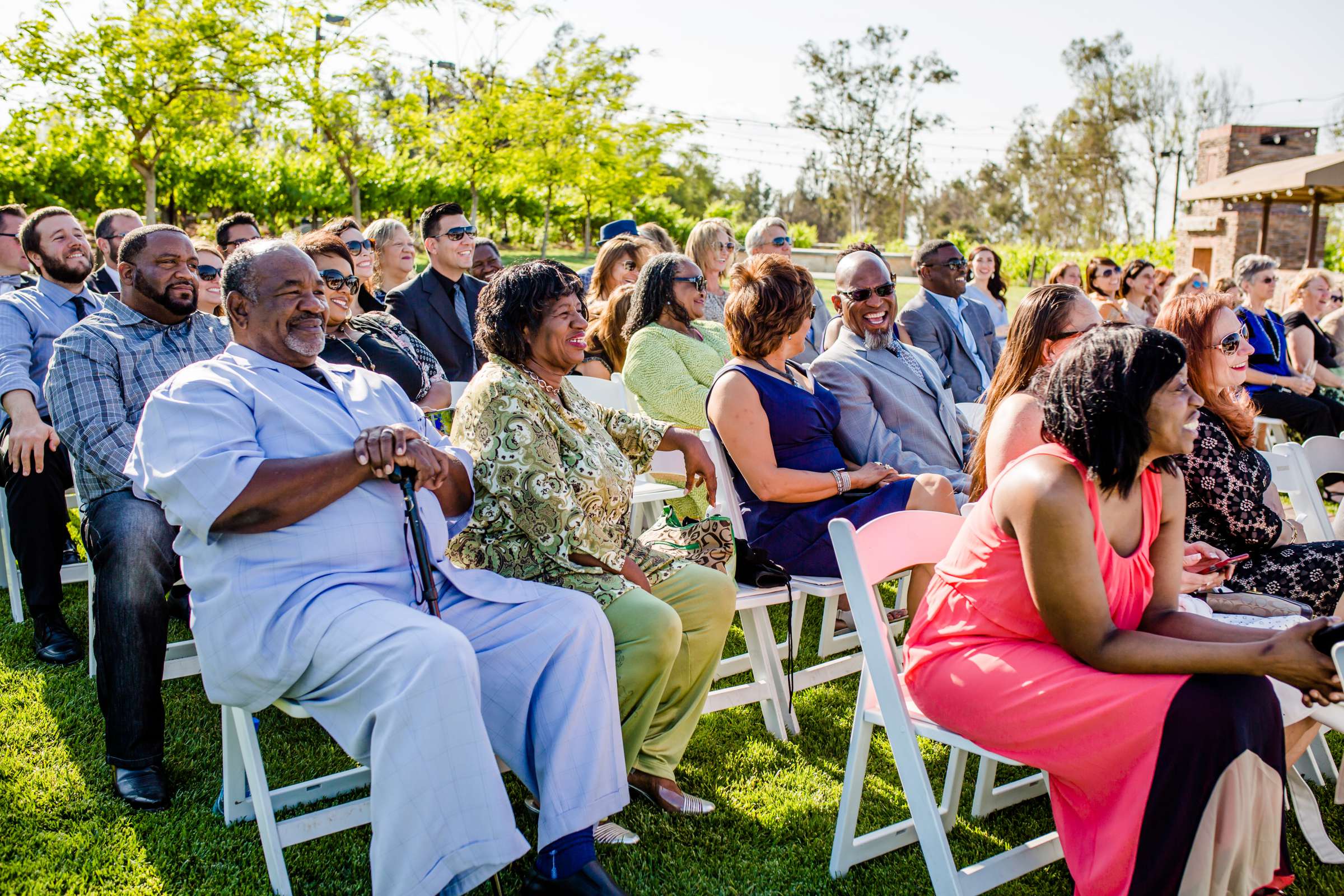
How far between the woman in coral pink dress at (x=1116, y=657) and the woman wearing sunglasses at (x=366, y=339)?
99.6 inches

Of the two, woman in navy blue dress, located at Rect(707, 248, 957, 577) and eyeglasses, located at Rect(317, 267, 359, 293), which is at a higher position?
eyeglasses, located at Rect(317, 267, 359, 293)

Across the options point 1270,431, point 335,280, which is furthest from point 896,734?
point 1270,431

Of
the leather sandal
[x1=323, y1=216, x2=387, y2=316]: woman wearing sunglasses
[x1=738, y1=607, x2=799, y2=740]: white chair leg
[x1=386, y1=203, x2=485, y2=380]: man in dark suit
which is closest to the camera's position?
the leather sandal

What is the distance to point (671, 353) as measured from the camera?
464cm

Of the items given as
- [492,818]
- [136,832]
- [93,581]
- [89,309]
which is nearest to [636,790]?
[492,818]

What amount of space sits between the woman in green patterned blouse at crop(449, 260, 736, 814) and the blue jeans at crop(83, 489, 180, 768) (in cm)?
96

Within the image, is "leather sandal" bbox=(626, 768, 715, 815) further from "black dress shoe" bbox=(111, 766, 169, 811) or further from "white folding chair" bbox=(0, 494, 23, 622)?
"white folding chair" bbox=(0, 494, 23, 622)

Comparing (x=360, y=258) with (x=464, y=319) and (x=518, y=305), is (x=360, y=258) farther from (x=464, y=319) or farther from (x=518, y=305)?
(x=518, y=305)

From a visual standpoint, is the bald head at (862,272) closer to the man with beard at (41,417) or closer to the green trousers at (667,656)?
the green trousers at (667,656)

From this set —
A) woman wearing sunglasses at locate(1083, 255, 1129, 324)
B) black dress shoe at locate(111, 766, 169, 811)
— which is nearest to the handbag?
black dress shoe at locate(111, 766, 169, 811)

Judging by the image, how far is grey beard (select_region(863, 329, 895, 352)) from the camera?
170 inches

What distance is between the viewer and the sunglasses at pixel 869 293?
430 cm

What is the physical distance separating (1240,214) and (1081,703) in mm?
23589

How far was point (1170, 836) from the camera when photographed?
2006 millimetres
